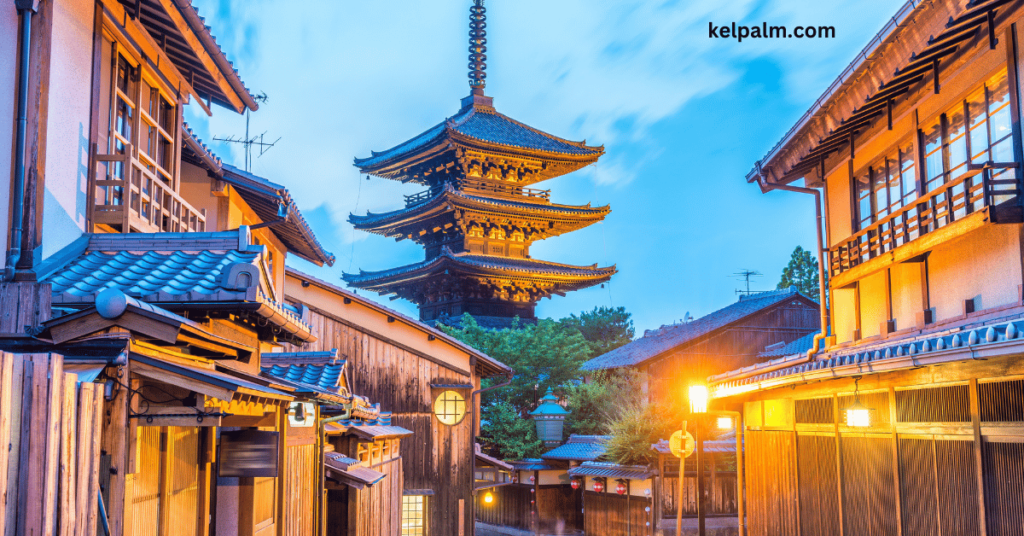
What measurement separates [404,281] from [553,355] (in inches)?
421

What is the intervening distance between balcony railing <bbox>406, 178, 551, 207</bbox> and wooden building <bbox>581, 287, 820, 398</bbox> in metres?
9.95

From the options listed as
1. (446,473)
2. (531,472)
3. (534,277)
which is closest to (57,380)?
(446,473)

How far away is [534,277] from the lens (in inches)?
1591

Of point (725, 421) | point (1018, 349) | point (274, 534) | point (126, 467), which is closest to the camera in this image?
point (126, 467)

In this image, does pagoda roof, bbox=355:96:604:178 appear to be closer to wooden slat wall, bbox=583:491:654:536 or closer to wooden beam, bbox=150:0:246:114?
wooden slat wall, bbox=583:491:654:536

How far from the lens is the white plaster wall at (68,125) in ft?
20.4

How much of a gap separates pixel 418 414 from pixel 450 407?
0.94 m

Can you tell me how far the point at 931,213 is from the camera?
10805mm

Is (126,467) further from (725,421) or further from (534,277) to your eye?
(534,277)

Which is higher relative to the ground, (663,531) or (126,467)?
(126,467)

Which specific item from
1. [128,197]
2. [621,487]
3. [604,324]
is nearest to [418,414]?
[621,487]

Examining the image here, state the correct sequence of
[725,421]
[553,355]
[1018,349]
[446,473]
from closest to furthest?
[1018,349]
[725,421]
[446,473]
[553,355]

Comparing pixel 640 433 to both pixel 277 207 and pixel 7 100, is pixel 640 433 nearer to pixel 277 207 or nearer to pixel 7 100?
pixel 277 207

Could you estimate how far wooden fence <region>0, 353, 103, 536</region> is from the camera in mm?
3580
